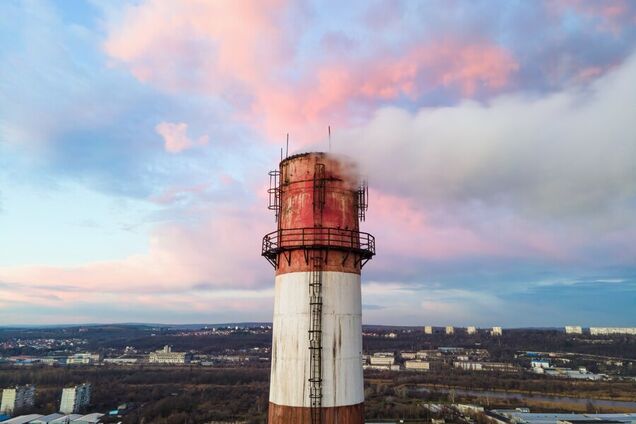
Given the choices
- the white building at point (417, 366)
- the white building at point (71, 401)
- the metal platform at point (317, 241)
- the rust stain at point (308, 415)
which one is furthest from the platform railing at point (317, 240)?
the white building at point (417, 366)

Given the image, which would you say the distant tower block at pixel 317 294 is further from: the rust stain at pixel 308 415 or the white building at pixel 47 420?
the white building at pixel 47 420

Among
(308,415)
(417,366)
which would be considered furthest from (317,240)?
(417,366)

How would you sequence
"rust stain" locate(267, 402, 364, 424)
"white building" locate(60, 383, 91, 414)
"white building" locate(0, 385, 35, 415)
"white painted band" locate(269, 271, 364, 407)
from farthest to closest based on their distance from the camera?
1. "white building" locate(60, 383, 91, 414)
2. "white building" locate(0, 385, 35, 415)
3. "white painted band" locate(269, 271, 364, 407)
4. "rust stain" locate(267, 402, 364, 424)

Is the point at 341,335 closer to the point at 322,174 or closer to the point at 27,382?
the point at 322,174

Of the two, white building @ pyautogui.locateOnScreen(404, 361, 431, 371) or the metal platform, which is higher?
the metal platform

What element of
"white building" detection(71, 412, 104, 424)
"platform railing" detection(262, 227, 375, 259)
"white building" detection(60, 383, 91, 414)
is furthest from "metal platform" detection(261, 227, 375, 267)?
"white building" detection(60, 383, 91, 414)

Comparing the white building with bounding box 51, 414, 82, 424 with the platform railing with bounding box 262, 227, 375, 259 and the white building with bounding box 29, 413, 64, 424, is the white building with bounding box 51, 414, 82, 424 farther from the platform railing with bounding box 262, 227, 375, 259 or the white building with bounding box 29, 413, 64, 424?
A: the platform railing with bounding box 262, 227, 375, 259

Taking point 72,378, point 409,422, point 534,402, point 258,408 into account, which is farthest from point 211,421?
point 534,402
